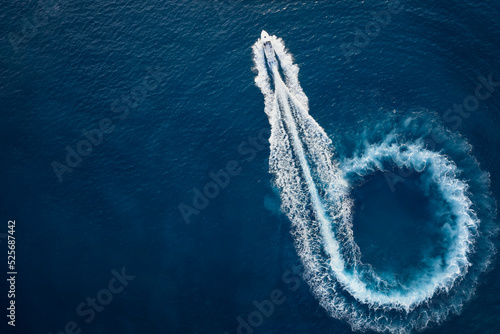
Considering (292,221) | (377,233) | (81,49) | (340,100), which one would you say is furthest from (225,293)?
(81,49)

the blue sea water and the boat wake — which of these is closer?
the boat wake

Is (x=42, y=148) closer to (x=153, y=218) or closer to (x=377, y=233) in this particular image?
(x=153, y=218)

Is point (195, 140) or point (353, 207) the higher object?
point (195, 140)

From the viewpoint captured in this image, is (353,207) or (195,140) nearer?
(353,207)

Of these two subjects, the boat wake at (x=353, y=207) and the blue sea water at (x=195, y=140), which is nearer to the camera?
the boat wake at (x=353, y=207)
